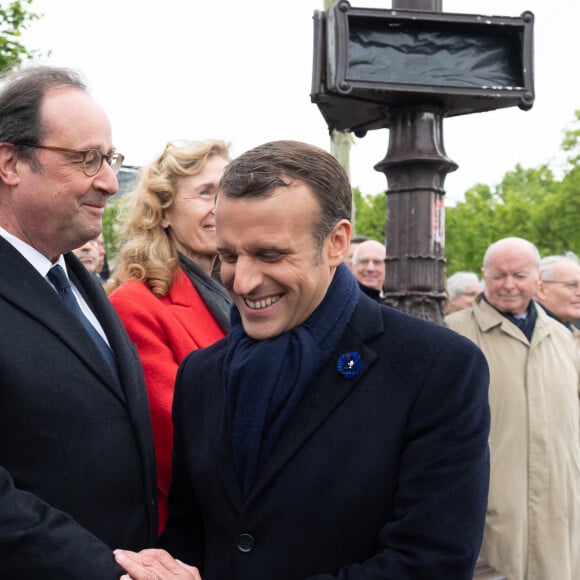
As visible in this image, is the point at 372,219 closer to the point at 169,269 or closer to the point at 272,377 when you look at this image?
the point at 169,269

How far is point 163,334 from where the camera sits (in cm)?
314

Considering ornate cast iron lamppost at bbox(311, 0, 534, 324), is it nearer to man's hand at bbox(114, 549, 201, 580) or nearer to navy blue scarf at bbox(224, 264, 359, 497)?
navy blue scarf at bbox(224, 264, 359, 497)

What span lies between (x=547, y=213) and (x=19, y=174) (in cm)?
3231

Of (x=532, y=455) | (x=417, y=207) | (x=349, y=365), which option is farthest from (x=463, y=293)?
(x=349, y=365)

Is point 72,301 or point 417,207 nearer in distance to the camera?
point 72,301

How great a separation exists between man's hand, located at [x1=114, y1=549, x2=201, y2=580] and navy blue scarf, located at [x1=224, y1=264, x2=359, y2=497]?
29 centimetres

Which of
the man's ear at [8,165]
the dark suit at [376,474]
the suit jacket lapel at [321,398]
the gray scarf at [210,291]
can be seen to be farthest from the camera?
the gray scarf at [210,291]

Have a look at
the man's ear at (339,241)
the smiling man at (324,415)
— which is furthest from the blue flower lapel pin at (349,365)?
the man's ear at (339,241)

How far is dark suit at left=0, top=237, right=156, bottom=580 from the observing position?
6.73ft

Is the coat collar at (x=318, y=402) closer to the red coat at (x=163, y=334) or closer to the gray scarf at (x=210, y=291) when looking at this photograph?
the red coat at (x=163, y=334)

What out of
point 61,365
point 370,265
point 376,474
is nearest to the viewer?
point 376,474

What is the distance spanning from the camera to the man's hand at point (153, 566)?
84.0 inches

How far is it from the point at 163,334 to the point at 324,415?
1194 millimetres

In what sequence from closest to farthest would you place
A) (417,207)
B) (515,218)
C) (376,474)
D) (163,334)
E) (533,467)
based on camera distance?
(376,474) → (163,334) → (417,207) → (533,467) → (515,218)
